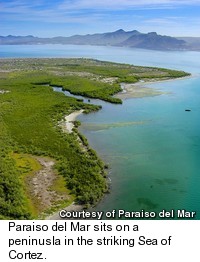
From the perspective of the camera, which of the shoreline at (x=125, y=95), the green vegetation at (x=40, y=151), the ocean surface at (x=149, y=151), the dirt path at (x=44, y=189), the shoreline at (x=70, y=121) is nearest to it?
the shoreline at (x=125, y=95)

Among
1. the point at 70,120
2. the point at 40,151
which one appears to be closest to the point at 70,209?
the point at 40,151

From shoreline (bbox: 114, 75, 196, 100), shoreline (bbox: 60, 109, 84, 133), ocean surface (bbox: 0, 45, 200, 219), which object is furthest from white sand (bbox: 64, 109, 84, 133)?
shoreline (bbox: 114, 75, 196, 100)

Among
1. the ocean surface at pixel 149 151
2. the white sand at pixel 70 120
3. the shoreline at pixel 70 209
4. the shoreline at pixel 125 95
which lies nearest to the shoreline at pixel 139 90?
the shoreline at pixel 125 95

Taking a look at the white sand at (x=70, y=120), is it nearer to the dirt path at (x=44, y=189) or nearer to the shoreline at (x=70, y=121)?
the shoreline at (x=70, y=121)

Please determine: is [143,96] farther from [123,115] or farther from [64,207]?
[64,207]

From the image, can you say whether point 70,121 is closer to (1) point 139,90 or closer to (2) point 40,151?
(2) point 40,151

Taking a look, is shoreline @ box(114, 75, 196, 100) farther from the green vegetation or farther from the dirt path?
the dirt path
